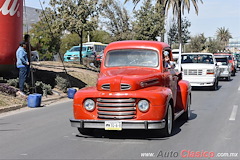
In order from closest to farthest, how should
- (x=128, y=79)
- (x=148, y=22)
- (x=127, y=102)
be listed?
(x=127, y=102) → (x=128, y=79) → (x=148, y=22)

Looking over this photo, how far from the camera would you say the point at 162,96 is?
26.9 ft

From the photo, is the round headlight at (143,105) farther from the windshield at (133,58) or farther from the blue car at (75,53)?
the blue car at (75,53)

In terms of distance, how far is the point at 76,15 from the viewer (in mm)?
28406

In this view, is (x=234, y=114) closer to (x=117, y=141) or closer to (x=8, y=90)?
(x=117, y=141)

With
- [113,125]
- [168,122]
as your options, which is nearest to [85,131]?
[113,125]

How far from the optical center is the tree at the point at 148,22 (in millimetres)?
34987

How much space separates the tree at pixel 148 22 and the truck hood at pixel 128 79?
2603 cm

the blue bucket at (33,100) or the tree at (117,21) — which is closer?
the blue bucket at (33,100)

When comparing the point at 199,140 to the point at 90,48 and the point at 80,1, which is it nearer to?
the point at 80,1

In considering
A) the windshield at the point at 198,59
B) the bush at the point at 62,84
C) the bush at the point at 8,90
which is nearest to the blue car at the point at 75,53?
the windshield at the point at 198,59

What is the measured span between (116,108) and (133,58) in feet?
6.12

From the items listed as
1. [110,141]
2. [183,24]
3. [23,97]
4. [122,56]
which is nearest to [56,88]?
[23,97]

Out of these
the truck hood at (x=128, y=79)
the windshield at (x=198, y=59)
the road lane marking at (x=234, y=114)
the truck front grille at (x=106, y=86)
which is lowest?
the road lane marking at (x=234, y=114)

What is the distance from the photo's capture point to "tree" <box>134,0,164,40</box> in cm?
3499
